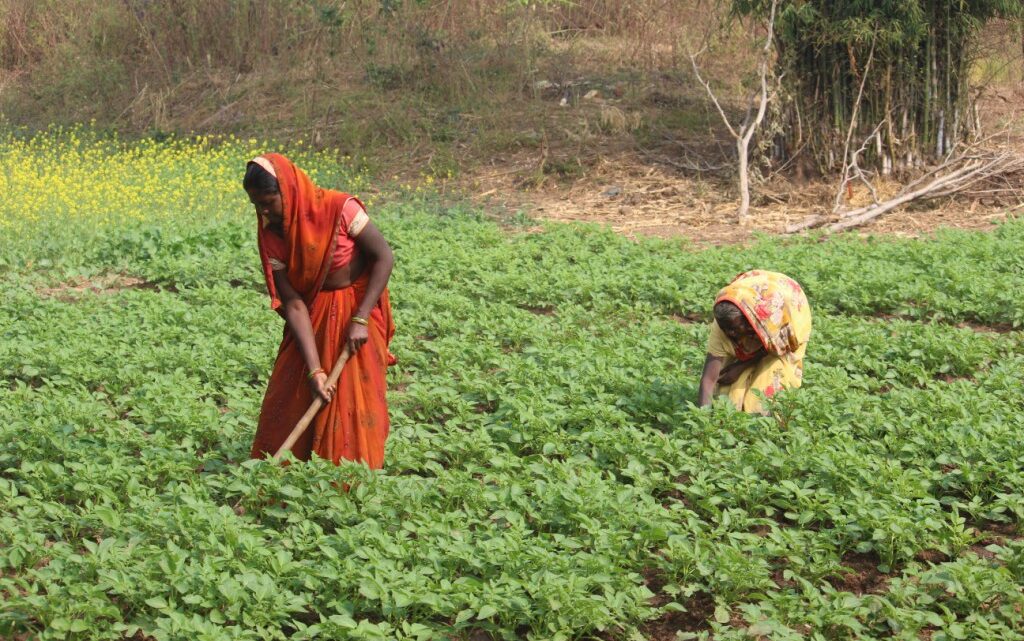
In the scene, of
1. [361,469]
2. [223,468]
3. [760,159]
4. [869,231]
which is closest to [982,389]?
[361,469]

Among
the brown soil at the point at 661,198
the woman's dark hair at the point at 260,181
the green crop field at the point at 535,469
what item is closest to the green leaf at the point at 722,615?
the green crop field at the point at 535,469

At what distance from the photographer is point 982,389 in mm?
5961

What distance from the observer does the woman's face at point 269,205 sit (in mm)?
4766

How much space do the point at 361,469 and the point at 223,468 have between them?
3.14 ft

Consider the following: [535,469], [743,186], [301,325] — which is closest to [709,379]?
[535,469]

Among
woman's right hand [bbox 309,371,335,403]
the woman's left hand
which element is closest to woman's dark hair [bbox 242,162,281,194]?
the woman's left hand

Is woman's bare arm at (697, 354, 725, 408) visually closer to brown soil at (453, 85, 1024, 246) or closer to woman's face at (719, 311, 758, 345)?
woman's face at (719, 311, 758, 345)

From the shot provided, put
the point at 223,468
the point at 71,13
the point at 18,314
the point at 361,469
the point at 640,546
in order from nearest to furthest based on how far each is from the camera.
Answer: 1. the point at 640,546
2. the point at 361,469
3. the point at 223,468
4. the point at 18,314
5. the point at 71,13

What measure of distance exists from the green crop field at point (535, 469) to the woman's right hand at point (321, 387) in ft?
1.20

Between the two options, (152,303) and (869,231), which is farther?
(869,231)

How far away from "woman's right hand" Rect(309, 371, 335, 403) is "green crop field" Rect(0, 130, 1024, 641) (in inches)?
14.4

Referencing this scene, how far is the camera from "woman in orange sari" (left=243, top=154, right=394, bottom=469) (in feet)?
16.2

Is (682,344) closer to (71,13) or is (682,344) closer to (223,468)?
(223,468)

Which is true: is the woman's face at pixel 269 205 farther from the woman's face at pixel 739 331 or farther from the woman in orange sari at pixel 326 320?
the woman's face at pixel 739 331
